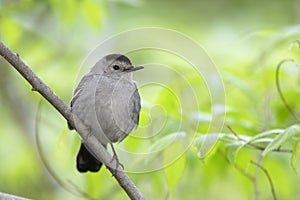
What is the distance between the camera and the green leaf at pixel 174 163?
2.16 meters

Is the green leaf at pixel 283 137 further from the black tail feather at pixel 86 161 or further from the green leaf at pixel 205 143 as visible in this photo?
the black tail feather at pixel 86 161

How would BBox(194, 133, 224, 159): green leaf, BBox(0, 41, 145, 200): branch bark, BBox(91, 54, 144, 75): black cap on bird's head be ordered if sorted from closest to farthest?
BBox(0, 41, 145, 200): branch bark, BBox(194, 133, 224, 159): green leaf, BBox(91, 54, 144, 75): black cap on bird's head

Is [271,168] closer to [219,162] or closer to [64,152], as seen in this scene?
[219,162]

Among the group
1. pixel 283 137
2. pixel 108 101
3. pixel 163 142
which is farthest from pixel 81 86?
pixel 283 137

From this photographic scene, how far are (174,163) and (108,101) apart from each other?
0.46m

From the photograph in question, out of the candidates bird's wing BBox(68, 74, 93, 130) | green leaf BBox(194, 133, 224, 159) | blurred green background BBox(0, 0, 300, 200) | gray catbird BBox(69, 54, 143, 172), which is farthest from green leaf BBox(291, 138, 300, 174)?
bird's wing BBox(68, 74, 93, 130)

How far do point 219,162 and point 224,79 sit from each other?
0.37 m

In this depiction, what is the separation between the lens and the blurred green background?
2483mm

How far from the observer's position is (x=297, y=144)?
1919 millimetres

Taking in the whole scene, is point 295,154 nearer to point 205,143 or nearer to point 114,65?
point 205,143

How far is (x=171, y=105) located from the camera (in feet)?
8.30

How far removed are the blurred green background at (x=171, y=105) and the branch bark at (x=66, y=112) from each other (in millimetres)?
214

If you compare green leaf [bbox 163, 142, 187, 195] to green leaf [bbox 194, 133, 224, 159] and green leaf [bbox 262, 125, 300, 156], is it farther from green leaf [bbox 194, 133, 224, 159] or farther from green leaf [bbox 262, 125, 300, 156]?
green leaf [bbox 262, 125, 300, 156]

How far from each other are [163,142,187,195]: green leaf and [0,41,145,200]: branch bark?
0.69 feet
